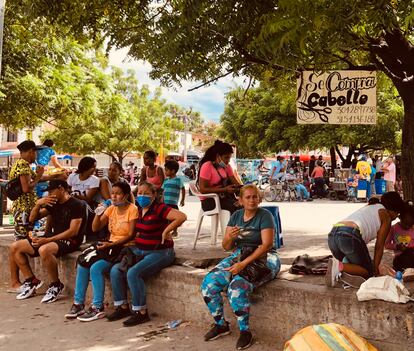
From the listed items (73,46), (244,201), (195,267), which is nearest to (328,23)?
(244,201)

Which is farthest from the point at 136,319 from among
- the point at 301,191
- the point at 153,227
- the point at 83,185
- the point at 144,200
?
the point at 301,191

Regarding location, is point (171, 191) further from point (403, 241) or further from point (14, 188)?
point (403, 241)

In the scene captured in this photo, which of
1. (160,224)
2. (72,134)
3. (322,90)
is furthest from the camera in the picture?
(72,134)

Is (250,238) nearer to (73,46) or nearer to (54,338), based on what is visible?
(54,338)

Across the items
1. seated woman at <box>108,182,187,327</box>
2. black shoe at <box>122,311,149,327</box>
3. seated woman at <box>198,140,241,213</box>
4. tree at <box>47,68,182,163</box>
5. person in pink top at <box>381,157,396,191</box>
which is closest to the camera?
black shoe at <box>122,311,149,327</box>

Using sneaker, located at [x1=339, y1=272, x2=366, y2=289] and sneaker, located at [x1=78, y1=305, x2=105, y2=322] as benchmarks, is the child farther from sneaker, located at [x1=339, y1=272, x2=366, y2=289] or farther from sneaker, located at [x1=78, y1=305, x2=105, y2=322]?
sneaker, located at [x1=339, y1=272, x2=366, y2=289]

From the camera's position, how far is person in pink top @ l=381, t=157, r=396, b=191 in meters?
16.9

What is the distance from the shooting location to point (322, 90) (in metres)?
6.00

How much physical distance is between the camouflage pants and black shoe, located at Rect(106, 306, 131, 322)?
1.23 m

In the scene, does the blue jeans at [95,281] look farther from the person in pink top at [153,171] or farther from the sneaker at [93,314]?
the person in pink top at [153,171]

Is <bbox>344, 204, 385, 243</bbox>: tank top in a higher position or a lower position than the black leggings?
higher

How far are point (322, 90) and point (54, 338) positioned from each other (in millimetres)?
3996

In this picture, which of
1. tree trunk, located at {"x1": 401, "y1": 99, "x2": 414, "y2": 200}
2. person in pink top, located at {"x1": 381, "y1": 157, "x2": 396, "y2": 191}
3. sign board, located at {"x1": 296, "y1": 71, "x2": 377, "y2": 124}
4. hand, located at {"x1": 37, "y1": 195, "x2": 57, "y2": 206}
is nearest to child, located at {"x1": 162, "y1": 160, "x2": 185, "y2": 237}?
hand, located at {"x1": 37, "y1": 195, "x2": 57, "y2": 206}

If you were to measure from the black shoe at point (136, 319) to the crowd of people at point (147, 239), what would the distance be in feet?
0.04
